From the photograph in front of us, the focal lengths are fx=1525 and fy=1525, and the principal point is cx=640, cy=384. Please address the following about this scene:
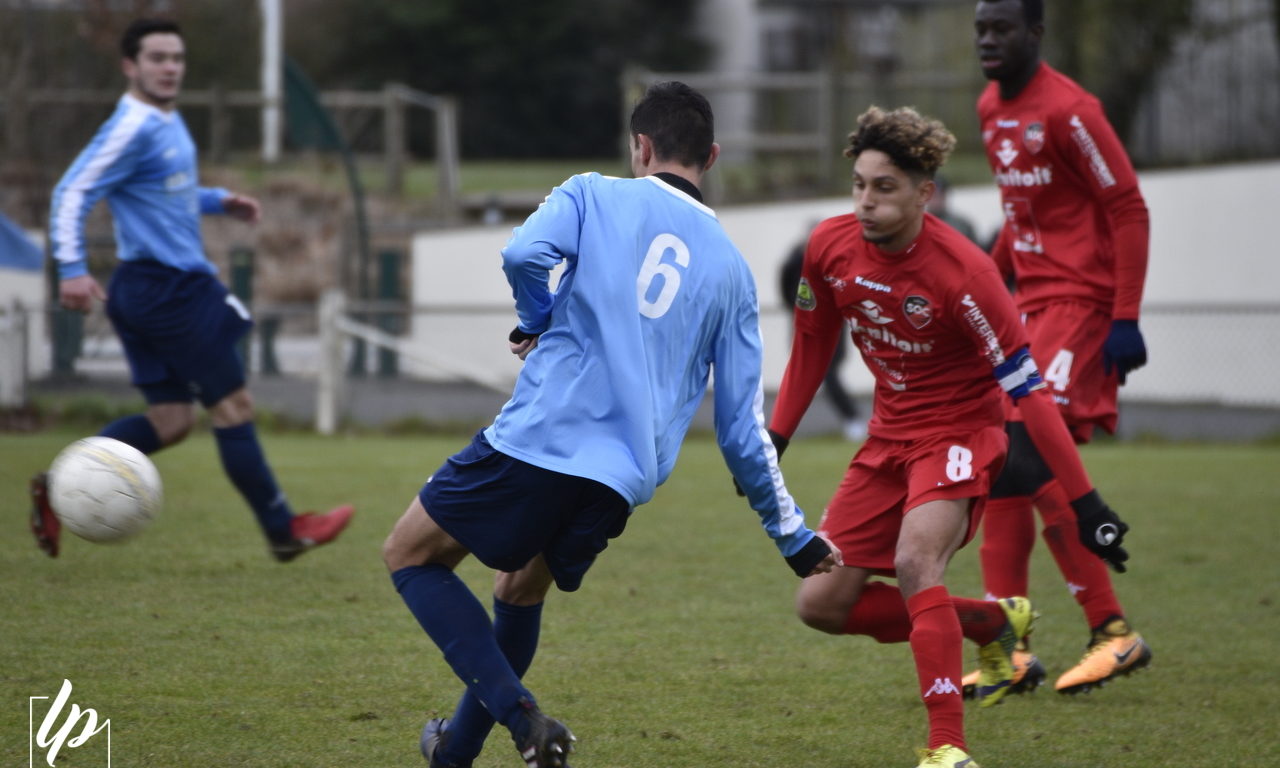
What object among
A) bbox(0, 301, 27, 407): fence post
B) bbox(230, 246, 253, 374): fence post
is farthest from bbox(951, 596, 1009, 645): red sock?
bbox(230, 246, 253, 374): fence post

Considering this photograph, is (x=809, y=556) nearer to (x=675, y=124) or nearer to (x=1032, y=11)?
(x=675, y=124)

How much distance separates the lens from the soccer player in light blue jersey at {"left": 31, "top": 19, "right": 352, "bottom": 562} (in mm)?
6398

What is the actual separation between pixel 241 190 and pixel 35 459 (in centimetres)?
1441

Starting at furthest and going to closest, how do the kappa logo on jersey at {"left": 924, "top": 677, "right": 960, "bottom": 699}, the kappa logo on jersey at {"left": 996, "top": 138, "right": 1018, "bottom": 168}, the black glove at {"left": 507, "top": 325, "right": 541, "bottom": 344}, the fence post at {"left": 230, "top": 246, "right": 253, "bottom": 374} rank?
the fence post at {"left": 230, "top": 246, "right": 253, "bottom": 374} < the kappa logo on jersey at {"left": 996, "top": 138, "right": 1018, "bottom": 168} < the kappa logo on jersey at {"left": 924, "top": 677, "right": 960, "bottom": 699} < the black glove at {"left": 507, "top": 325, "right": 541, "bottom": 344}

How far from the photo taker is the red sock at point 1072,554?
5.23 metres

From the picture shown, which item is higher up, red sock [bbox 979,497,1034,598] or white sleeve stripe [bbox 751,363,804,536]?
white sleeve stripe [bbox 751,363,804,536]

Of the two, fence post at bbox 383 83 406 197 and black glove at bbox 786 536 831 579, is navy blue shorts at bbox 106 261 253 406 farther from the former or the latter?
fence post at bbox 383 83 406 197

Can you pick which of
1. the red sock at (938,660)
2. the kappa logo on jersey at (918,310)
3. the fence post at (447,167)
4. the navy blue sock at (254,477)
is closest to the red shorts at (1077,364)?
the kappa logo on jersey at (918,310)

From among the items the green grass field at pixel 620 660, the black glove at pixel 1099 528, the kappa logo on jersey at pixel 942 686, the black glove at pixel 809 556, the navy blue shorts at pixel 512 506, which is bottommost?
the green grass field at pixel 620 660

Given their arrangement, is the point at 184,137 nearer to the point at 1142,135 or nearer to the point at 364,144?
the point at 1142,135

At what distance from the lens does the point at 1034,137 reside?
5449 mm

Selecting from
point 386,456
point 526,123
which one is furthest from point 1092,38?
point 526,123

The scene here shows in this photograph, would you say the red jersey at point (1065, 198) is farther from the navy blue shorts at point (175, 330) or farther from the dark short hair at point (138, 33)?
the dark short hair at point (138, 33)

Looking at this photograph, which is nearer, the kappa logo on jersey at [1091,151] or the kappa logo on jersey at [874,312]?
the kappa logo on jersey at [874,312]
